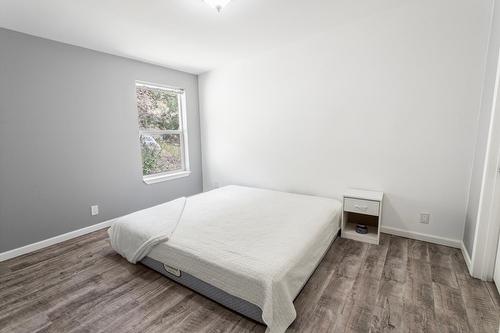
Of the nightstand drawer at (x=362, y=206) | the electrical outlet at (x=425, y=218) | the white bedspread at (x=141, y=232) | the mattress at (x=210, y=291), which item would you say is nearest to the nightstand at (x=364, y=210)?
the nightstand drawer at (x=362, y=206)

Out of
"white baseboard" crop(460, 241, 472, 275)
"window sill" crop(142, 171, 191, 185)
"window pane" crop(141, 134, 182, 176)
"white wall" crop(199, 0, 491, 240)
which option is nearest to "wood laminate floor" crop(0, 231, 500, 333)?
"white baseboard" crop(460, 241, 472, 275)

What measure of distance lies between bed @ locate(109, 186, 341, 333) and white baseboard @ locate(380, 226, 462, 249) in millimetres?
661

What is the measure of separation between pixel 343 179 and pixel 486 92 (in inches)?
59.2

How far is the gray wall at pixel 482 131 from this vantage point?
6.13ft

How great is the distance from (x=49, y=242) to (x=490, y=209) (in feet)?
14.0

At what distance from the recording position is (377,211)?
2.42 m

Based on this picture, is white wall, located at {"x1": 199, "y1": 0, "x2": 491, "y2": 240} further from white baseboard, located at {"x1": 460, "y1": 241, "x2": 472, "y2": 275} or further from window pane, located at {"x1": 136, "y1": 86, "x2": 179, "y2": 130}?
window pane, located at {"x1": 136, "y1": 86, "x2": 179, "y2": 130}

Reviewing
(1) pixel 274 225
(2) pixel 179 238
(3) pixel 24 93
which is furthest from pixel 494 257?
(3) pixel 24 93

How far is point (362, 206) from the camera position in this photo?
2.51 meters

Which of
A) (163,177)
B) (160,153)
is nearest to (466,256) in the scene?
(163,177)

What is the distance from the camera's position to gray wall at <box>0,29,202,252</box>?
7.65 ft

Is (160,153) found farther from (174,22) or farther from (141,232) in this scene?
(174,22)

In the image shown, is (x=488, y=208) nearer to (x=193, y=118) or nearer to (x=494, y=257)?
(x=494, y=257)

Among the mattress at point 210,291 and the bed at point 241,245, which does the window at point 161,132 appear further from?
the mattress at point 210,291
